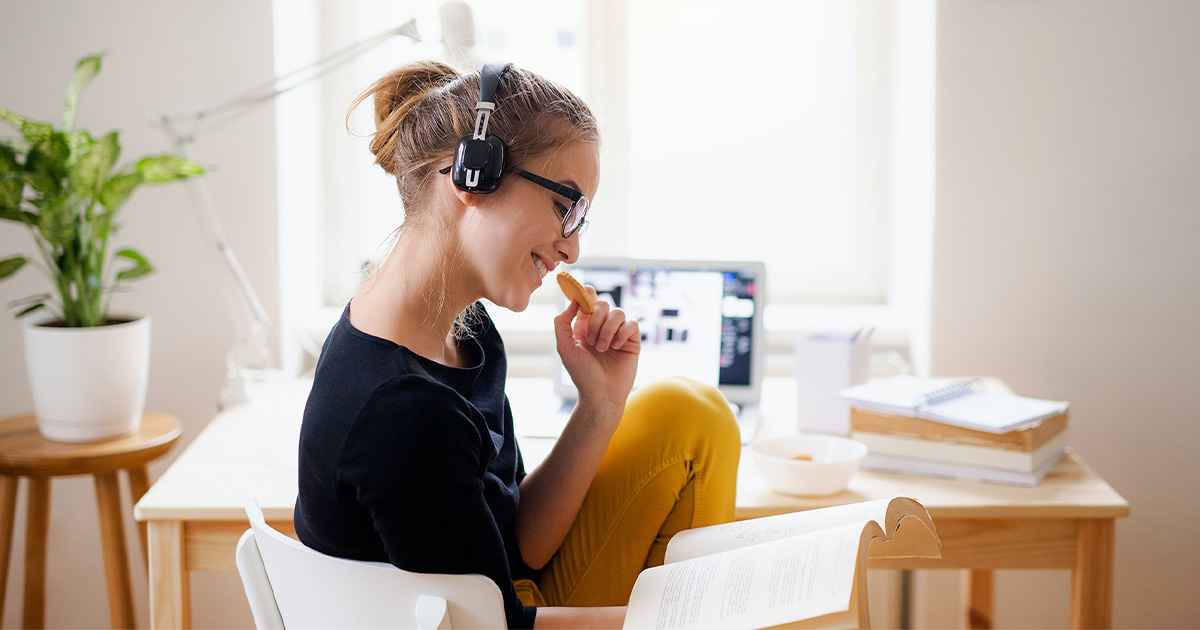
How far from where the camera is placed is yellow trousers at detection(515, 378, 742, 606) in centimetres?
111

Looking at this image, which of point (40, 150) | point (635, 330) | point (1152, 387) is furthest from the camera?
point (1152, 387)

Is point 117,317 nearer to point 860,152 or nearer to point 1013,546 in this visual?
point 1013,546

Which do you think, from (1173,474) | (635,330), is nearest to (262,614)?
(635,330)

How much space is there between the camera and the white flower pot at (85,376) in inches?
57.1

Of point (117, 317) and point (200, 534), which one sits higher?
point (117, 317)

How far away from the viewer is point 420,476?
767 mm

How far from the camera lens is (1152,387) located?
1795 millimetres

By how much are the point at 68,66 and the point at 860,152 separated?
1.68 metres

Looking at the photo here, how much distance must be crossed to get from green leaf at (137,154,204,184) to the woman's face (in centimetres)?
81

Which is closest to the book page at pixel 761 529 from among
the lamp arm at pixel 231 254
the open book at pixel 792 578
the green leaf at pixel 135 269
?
the open book at pixel 792 578

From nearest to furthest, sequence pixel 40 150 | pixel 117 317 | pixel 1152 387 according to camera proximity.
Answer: pixel 40 150 → pixel 117 317 → pixel 1152 387

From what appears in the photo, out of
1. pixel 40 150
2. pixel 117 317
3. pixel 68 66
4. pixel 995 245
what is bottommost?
pixel 117 317

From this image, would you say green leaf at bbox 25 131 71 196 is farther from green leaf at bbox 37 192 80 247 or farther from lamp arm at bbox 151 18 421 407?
lamp arm at bbox 151 18 421 407

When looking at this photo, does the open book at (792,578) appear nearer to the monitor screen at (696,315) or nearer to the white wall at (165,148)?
the monitor screen at (696,315)
